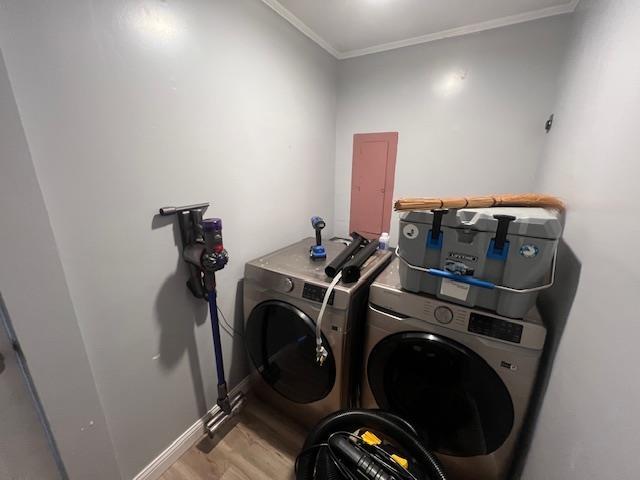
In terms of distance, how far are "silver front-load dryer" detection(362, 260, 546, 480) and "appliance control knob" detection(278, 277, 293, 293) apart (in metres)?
0.37

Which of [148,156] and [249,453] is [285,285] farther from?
[249,453]

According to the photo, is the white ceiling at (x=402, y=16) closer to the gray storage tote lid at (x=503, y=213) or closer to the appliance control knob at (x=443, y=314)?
the gray storage tote lid at (x=503, y=213)

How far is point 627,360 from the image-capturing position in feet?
1.56

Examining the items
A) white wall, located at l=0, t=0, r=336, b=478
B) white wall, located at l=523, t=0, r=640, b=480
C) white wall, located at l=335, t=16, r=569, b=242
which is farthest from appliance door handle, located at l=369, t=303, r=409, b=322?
white wall, located at l=335, t=16, r=569, b=242

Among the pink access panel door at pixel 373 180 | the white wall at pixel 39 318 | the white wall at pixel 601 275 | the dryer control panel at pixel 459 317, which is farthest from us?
the pink access panel door at pixel 373 180

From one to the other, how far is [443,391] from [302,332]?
62 centimetres

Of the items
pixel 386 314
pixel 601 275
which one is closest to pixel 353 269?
pixel 386 314

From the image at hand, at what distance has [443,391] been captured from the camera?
0.98 metres

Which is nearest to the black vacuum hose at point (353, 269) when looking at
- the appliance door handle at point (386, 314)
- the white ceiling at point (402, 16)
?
the appliance door handle at point (386, 314)

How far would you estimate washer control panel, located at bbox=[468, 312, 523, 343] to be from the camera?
0.81 meters

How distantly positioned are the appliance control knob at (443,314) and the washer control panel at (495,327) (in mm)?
65

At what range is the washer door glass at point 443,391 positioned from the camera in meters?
0.89

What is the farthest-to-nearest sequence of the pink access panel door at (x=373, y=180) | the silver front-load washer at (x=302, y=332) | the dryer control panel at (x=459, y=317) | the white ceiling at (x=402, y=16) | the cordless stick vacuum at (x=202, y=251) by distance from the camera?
the pink access panel door at (x=373, y=180), the white ceiling at (x=402, y=16), the silver front-load washer at (x=302, y=332), the cordless stick vacuum at (x=202, y=251), the dryer control panel at (x=459, y=317)

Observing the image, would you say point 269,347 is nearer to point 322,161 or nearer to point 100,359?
point 100,359
